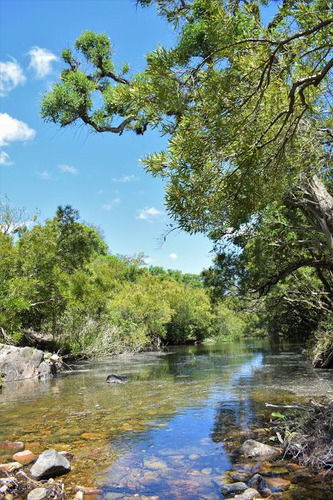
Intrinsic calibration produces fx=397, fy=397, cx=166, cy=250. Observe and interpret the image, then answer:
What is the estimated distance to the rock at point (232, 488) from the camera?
4490 millimetres

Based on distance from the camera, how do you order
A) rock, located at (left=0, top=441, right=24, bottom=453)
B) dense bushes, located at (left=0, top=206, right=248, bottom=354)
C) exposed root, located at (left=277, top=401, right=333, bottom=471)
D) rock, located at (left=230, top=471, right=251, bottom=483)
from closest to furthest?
1. rock, located at (left=230, top=471, right=251, bottom=483)
2. exposed root, located at (left=277, top=401, right=333, bottom=471)
3. rock, located at (left=0, top=441, right=24, bottom=453)
4. dense bushes, located at (left=0, top=206, right=248, bottom=354)

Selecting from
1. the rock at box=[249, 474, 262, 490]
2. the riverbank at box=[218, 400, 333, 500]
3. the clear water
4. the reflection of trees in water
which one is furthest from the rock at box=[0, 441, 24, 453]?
the rock at box=[249, 474, 262, 490]

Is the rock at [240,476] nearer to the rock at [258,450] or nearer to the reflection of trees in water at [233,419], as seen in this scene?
the rock at [258,450]

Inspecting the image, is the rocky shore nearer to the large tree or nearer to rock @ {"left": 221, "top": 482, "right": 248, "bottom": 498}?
rock @ {"left": 221, "top": 482, "right": 248, "bottom": 498}

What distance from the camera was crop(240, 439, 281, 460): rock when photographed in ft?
18.2

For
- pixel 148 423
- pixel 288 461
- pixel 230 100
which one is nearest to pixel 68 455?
pixel 148 423

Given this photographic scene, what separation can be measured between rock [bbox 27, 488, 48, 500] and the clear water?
476mm

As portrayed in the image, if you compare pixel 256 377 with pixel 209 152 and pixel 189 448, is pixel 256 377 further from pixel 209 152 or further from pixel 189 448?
pixel 209 152

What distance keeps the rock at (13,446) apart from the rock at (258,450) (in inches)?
138

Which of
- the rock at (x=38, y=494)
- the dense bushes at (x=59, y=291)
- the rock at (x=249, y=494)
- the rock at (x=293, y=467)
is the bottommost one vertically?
the rock at (x=293, y=467)

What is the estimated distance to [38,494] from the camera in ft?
14.4

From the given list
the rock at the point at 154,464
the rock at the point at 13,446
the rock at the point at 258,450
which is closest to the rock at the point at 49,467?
the rock at the point at 154,464

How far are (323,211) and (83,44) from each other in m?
10.1

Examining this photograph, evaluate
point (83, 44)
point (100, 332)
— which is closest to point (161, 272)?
point (100, 332)
